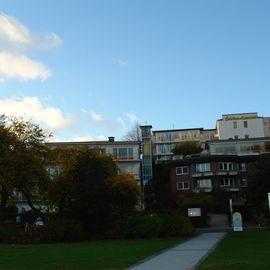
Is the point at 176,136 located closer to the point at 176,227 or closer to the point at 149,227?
the point at 176,227

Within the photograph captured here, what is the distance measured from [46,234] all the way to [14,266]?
65.4 feet

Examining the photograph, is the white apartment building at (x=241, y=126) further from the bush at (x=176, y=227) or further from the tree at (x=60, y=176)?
the bush at (x=176, y=227)

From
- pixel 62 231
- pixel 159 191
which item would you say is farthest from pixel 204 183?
pixel 62 231

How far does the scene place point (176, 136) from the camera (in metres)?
144

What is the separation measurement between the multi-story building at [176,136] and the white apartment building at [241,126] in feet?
57.6

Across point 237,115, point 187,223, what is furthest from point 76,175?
point 237,115

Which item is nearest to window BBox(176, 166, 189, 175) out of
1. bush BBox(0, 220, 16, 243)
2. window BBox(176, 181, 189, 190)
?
window BBox(176, 181, 189, 190)

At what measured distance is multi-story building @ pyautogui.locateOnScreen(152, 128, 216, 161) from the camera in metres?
142

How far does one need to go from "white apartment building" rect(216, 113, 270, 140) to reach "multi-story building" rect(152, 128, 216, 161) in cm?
1756

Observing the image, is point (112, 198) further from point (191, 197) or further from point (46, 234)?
point (191, 197)

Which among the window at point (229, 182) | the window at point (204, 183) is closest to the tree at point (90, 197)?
the window at point (204, 183)

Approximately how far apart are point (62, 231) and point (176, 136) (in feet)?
351

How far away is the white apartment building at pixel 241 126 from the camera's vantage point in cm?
12225

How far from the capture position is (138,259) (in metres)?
21.1
